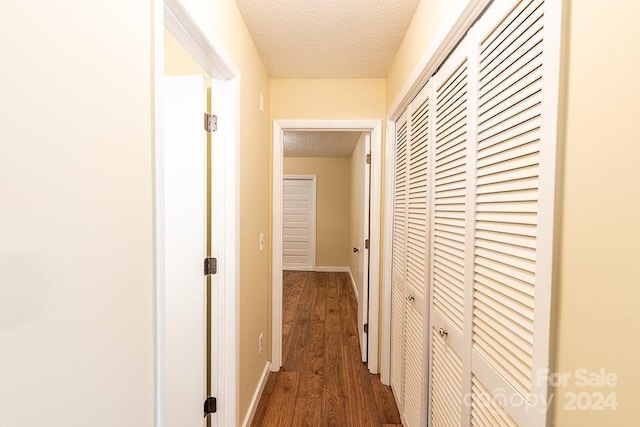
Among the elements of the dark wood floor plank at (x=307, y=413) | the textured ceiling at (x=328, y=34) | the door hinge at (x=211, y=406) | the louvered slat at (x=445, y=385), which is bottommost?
the dark wood floor plank at (x=307, y=413)

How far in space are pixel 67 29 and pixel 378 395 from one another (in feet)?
8.16

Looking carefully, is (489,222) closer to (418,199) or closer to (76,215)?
(418,199)

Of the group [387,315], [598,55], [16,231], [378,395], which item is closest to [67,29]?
[16,231]

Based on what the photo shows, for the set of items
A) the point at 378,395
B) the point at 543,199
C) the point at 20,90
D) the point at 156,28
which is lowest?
the point at 378,395

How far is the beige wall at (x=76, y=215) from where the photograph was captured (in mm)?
466

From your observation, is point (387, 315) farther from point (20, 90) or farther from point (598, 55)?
point (20, 90)

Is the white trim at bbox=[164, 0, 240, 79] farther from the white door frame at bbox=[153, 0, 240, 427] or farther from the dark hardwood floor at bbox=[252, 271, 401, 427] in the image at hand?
the dark hardwood floor at bbox=[252, 271, 401, 427]

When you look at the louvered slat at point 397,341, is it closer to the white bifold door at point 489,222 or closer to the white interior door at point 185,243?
the white bifold door at point 489,222

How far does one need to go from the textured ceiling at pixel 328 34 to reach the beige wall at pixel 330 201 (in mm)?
3662

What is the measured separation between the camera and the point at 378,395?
2.13 meters

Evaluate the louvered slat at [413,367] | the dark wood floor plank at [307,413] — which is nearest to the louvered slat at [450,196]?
the louvered slat at [413,367]

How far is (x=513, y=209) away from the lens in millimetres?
748

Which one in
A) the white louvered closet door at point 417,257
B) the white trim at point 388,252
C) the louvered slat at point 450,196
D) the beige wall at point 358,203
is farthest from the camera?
the beige wall at point 358,203

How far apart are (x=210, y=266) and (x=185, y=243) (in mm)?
174
